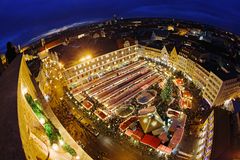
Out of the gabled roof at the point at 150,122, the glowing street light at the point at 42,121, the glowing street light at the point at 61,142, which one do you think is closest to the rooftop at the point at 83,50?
the gabled roof at the point at 150,122

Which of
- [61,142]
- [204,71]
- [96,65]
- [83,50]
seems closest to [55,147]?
[61,142]

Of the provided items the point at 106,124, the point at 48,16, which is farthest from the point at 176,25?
the point at 48,16

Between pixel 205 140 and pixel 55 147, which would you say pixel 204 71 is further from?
pixel 55 147

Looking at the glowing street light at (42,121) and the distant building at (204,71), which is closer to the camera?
the glowing street light at (42,121)

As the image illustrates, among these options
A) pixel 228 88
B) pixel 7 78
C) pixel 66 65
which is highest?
pixel 7 78

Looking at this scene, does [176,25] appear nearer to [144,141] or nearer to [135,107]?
[135,107]

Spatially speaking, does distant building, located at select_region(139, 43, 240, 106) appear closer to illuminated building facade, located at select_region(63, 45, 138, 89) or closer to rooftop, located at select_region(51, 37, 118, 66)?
illuminated building facade, located at select_region(63, 45, 138, 89)

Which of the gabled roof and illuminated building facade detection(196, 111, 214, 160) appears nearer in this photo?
illuminated building facade detection(196, 111, 214, 160)

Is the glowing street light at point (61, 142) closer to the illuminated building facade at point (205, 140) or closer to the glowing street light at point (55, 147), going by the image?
the glowing street light at point (55, 147)

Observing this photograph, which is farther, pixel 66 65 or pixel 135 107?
pixel 66 65

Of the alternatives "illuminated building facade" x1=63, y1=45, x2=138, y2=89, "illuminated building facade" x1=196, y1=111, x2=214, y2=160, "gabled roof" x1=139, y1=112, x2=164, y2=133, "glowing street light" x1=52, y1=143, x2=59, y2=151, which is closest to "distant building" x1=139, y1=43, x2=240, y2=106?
"illuminated building facade" x1=63, y1=45, x2=138, y2=89

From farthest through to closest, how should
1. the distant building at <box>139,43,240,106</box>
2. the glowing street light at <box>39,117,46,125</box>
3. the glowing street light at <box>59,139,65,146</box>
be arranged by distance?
1. the distant building at <box>139,43,240,106</box>
2. the glowing street light at <box>59,139,65,146</box>
3. the glowing street light at <box>39,117,46,125</box>
